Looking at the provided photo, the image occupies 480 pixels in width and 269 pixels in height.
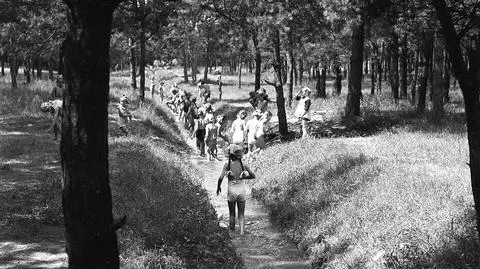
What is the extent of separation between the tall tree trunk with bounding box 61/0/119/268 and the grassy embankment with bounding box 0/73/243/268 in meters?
2.78

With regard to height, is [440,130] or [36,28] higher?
[36,28]

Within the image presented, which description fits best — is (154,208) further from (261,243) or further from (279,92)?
(279,92)

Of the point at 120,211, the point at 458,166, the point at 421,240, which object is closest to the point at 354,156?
the point at 458,166

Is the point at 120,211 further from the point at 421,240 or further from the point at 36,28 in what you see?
the point at 36,28

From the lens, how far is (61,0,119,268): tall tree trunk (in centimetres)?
364

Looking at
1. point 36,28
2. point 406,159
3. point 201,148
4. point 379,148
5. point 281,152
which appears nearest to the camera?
point 406,159

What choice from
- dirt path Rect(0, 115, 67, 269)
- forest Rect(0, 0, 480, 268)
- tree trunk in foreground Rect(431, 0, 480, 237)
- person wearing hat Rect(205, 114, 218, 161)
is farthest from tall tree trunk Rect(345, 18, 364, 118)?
tree trunk in foreground Rect(431, 0, 480, 237)

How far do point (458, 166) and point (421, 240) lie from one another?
4557 millimetres

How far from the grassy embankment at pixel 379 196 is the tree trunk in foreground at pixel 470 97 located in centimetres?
140

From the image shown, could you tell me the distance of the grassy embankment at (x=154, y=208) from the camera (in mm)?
7275

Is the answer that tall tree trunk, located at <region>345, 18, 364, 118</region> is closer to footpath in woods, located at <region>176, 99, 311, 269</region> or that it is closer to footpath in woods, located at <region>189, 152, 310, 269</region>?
footpath in woods, located at <region>176, 99, 311, 269</region>

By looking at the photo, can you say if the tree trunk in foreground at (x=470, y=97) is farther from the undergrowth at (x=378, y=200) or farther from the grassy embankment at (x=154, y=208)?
the grassy embankment at (x=154, y=208)

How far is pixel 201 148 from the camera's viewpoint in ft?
69.2

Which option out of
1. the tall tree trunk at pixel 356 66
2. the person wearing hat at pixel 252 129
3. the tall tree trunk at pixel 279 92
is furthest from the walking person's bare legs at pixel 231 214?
the tall tree trunk at pixel 356 66
